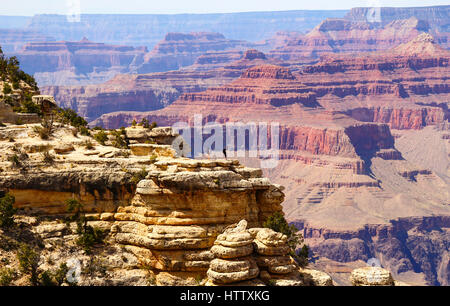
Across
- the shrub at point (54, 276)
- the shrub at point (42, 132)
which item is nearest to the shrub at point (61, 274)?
the shrub at point (54, 276)

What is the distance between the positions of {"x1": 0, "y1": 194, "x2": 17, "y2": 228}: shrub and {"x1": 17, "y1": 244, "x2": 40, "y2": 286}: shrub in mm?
1847

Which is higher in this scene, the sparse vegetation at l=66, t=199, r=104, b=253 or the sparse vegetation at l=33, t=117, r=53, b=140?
the sparse vegetation at l=33, t=117, r=53, b=140

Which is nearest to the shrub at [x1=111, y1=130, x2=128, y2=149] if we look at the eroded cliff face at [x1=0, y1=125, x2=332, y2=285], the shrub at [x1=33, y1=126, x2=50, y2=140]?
the shrub at [x1=33, y1=126, x2=50, y2=140]

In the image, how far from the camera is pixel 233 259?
41.1 m

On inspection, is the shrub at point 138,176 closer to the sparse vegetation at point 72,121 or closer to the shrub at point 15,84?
the sparse vegetation at point 72,121

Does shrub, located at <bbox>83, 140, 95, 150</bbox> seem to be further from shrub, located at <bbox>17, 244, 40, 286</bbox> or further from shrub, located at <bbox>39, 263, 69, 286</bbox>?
shrub, located at <bbox>39, 263, 69, 286</bbox>

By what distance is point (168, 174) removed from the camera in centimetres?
4459

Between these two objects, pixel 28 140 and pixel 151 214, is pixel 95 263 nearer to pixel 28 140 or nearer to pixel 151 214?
pixel 151 214

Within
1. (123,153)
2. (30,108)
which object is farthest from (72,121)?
(123,153)

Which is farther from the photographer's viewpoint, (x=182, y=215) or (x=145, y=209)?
(x=145, y=209)

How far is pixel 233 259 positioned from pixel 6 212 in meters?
13.1

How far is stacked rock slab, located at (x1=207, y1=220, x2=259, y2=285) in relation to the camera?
40062 mm

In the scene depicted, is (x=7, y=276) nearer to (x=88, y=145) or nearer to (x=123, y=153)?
(x=123, y=153)
